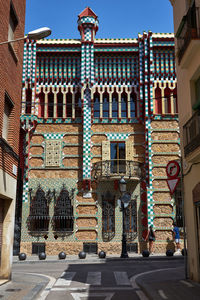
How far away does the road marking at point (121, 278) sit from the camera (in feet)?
37.5

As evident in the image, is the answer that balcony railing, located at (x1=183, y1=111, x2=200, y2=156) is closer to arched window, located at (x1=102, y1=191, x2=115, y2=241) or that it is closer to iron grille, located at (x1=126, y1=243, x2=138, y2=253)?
arched window, located at (x1=102, y1=191, x2=115, y2=241)

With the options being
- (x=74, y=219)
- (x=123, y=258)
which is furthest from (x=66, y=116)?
(x=123, y=258)

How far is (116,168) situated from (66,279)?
13338mm

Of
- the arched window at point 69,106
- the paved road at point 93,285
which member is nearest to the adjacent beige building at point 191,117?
the paved road at point 93,285

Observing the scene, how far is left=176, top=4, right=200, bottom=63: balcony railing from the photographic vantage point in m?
10.8

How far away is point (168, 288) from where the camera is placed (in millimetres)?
9711

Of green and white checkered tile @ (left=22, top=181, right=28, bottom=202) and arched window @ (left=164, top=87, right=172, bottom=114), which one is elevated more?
arched window @ (left=164, top=87, right=172, bottom=114)

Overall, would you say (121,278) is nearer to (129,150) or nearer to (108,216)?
(108,216)

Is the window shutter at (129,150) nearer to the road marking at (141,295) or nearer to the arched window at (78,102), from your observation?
the arched window at (78,102)

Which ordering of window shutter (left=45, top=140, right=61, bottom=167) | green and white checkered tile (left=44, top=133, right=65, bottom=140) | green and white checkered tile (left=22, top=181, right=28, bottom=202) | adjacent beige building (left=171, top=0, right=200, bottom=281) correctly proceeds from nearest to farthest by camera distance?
adjacent beige building (left=171, top=0, right=200, bottom=281) < green and white checkered tile (left=22, top=181, right=28, bottom=202) < window shutter (left=45, top=140, right=61, bottom=167) < green and white checkered tile (left=44, top=133, right=65, bottom=140)

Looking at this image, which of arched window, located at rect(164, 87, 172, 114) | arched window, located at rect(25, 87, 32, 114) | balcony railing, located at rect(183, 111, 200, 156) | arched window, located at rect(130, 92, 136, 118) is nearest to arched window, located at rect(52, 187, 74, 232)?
arched window, located at rect(25, 87, 32, 114)

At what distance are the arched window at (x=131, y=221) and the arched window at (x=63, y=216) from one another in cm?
374

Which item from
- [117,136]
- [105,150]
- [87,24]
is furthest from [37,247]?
[87,24]

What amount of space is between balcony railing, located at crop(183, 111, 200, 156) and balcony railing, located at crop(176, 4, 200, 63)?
2.31 m
